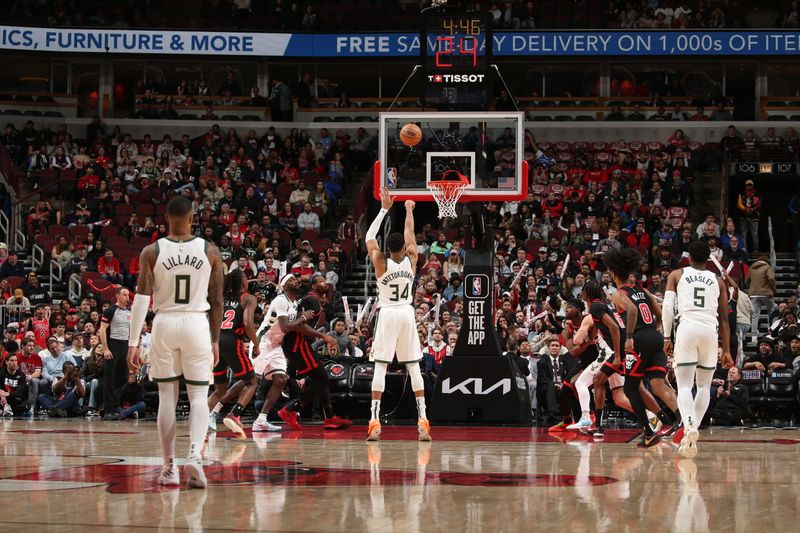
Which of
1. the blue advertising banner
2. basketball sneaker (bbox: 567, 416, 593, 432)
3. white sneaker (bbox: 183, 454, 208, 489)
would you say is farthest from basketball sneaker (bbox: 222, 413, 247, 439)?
the blue advertising banner

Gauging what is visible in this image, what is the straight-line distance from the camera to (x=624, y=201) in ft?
84.3

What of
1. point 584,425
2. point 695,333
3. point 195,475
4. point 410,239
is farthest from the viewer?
point 584,425

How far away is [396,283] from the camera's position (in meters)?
12.4

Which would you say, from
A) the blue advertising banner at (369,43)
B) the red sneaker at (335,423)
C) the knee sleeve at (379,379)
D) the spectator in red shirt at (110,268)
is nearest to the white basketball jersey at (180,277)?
the knee sleeve at (379,379)

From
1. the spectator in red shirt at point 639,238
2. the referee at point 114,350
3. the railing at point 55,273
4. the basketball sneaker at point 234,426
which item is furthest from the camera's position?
the railing at point 55,273

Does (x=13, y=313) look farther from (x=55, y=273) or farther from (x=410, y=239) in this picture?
(x=410, y=239)

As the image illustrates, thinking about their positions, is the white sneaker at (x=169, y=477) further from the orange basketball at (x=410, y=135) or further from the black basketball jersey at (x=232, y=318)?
the orange basketball at (x=410, y=135)

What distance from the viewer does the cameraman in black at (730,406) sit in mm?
16516

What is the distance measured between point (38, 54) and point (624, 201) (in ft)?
58.0

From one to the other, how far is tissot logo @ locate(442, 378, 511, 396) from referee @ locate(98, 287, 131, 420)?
5.43m

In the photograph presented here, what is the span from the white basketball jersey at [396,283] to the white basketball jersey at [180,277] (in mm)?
4440

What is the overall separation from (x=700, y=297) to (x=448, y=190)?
4958 mm

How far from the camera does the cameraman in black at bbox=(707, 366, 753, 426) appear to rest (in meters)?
16.5

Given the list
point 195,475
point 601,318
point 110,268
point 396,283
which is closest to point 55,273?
point 110,268
